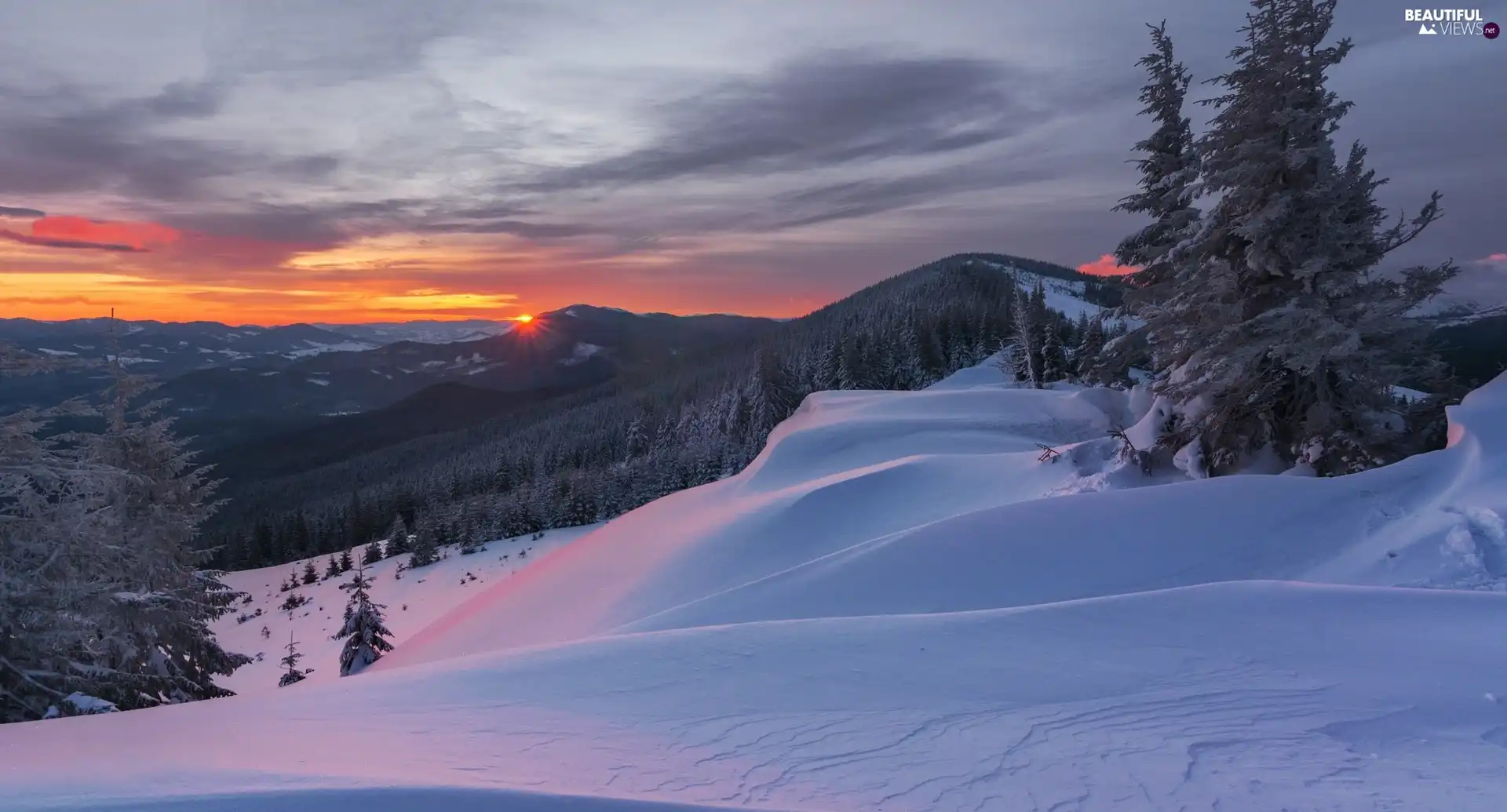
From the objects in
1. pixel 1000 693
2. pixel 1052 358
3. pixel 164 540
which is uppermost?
pixel 1052 358

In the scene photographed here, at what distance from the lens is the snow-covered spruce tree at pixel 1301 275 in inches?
498

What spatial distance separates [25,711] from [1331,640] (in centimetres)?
1368

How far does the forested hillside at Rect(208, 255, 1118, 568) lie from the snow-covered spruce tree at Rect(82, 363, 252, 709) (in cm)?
699

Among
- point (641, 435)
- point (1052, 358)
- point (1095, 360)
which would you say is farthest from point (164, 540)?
point (641, 435)

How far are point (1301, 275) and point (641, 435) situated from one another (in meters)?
71.8

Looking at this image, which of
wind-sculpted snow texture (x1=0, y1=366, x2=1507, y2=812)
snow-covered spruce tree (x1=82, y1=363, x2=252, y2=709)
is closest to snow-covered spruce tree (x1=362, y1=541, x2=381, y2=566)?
snow-covered spruce tree (x1=82, y1=363, x2=252, y2=709)

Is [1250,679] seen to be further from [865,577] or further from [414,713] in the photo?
[414,713]

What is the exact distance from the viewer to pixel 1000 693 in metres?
5.95

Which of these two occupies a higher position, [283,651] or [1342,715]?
[1342,715]

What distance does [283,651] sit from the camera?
111 ft

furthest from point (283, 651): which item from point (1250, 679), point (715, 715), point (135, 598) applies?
point (1250, 679)

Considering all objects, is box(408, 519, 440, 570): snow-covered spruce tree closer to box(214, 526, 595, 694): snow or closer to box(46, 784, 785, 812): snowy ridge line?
box(214, 526, 595, 694): snow

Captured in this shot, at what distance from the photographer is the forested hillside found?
2285 inches

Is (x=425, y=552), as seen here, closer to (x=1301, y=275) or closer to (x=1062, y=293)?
(x=1301, y=275)
